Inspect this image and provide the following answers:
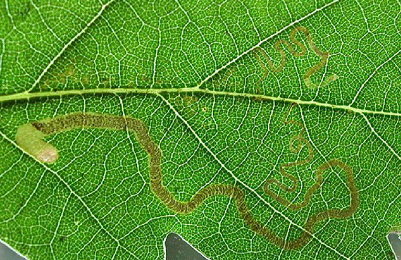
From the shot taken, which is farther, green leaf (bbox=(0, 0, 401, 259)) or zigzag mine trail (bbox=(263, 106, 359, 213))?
zigzag mine trail (bbox=(263, 106, 359, 213))

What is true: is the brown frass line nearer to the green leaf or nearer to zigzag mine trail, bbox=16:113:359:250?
the green leaf

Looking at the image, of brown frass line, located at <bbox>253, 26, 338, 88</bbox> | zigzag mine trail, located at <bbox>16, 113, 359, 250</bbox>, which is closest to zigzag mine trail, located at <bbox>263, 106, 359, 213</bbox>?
zigzag mine trail, located at <bbox>16, 113, 359, 250</bbox>

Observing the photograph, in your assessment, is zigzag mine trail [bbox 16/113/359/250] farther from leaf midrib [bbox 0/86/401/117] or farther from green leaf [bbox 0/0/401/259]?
leaf midrib [bbox 0/86/401/117]

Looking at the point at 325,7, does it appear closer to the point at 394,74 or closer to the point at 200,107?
the point at 394,74

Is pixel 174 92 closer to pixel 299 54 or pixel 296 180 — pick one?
pixel 299 54

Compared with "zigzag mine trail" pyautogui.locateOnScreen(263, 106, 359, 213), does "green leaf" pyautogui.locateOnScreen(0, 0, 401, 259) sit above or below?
above

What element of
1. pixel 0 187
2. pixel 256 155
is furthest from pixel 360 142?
pixel 0 187

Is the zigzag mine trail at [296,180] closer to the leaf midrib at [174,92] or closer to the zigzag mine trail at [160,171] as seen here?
the zigzag mine trail at [160,171]

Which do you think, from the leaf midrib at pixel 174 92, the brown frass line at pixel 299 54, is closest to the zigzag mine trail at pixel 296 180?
the leaf midrib at pixel 174 92

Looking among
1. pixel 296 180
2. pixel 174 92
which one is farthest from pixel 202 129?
pixel 296 180

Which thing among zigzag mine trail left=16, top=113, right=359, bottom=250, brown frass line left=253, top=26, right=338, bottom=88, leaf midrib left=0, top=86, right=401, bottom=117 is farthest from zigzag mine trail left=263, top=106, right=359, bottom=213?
brown frass line left=253, top=26, right=338, bottom=88
